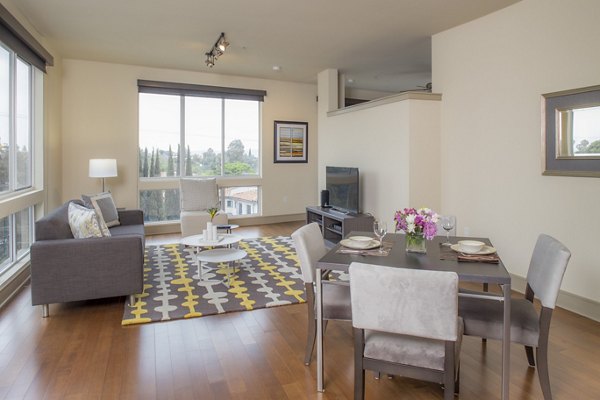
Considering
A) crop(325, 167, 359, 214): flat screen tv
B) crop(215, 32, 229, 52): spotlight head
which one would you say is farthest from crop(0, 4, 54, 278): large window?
crop(325, 167, 359, 214): flat screen tv

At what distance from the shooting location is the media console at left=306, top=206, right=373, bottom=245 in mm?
5211

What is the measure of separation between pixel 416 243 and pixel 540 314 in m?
0.68

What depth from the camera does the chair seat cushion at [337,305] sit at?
228cm

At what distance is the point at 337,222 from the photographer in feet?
18.5

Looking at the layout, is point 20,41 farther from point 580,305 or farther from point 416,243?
point 580,305

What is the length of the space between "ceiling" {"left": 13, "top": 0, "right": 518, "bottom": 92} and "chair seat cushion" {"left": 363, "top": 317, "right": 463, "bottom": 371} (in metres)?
3.19

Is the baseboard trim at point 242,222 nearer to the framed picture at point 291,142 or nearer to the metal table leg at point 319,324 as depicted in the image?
the framed picture at point 291,142

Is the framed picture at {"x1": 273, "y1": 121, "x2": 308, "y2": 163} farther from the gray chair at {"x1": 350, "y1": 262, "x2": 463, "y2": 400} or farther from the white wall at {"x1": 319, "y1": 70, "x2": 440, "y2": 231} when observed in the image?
the gray chair at {"x1": 350, "y1": 262, "x2": 463, "y2": 400}

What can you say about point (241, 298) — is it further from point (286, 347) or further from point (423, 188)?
point (423, 188)

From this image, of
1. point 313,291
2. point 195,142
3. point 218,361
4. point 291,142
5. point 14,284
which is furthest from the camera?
point 291,142

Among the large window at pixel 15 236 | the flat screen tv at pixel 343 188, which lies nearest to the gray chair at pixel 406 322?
the large window at pixel 15 236

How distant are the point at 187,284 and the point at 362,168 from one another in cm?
289

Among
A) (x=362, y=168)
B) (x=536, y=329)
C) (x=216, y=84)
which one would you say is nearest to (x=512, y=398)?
(x=536, y=329)

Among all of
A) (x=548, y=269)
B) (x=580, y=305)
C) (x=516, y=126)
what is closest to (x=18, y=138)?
(x=548, y=269)
